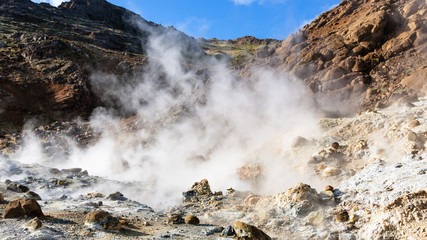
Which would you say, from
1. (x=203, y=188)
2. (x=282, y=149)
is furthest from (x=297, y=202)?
(x=282, y=149)

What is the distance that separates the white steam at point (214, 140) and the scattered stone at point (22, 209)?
2.75 m

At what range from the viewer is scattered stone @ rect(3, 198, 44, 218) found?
3967mm

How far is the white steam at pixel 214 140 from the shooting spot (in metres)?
7.51

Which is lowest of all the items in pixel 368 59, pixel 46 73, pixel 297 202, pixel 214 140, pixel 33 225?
pixel 33 225

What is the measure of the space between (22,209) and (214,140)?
6.44 meters

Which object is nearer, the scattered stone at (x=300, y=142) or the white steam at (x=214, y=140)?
the scattered stone at (x=300, y=142)

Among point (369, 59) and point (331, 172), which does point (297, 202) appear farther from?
point (369, 59)

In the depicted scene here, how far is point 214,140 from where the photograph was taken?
9.84 metres

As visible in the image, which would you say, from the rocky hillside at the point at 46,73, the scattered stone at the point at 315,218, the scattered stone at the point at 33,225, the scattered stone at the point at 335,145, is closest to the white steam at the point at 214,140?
the scattered stone at the point at 335,145

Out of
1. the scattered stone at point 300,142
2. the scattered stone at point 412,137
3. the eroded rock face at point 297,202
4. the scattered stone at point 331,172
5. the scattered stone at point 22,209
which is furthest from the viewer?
the scattered stone at point 300,142

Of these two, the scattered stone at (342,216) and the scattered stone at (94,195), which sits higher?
the scattered stone at (94,195)

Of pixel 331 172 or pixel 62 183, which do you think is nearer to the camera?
pixel 331 172

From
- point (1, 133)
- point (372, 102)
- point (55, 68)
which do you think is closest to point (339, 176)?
point (372, 102)

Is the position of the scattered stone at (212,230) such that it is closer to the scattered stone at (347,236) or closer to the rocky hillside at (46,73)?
the scattered stone at (347,236)
